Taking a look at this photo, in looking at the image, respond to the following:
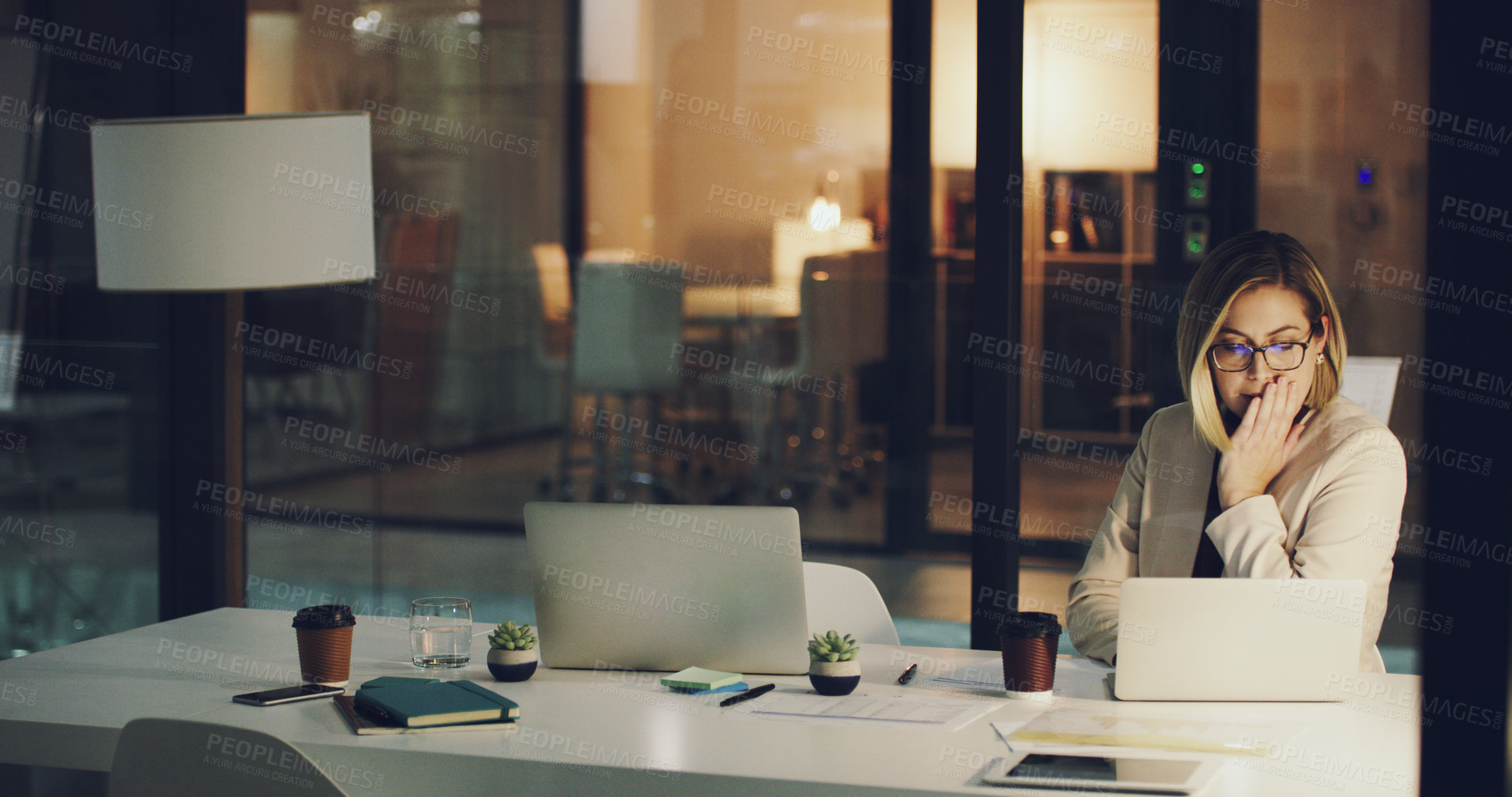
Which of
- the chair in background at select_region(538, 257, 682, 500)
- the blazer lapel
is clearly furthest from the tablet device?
the chair in background at select_region(538, 257, 682, 500)

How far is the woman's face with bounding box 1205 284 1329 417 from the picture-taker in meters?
2.19

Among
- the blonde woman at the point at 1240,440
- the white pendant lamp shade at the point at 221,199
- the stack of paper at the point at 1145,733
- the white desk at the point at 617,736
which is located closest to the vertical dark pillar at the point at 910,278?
the blonde woman at the point at 1240,440

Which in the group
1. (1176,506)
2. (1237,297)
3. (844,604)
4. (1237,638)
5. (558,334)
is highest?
(1237,297)

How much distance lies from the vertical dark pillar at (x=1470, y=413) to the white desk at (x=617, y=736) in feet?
3.19

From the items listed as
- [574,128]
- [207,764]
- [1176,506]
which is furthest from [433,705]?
[574,128]

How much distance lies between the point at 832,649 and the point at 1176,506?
726mm

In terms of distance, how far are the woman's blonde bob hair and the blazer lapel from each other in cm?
5

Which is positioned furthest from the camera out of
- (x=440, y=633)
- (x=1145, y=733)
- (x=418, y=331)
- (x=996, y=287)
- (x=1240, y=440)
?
(x=418, y=331)

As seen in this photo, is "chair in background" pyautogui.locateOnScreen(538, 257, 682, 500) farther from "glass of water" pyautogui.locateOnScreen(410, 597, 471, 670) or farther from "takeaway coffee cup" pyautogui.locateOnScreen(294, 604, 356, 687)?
"takeaway coffee cup" pyautogui.locateOnScreen(294, 604, 356, 687)

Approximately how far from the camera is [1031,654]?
1.81 m

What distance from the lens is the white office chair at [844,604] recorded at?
2451 mm

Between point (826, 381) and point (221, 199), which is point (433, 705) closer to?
point (221, 199)

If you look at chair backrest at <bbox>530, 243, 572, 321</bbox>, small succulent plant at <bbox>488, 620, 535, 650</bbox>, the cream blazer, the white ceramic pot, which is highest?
chair backrest at <bbox>530, 243, 572, 321</bbox>

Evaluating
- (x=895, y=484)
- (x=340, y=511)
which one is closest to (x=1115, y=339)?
(x=895, y=484)
